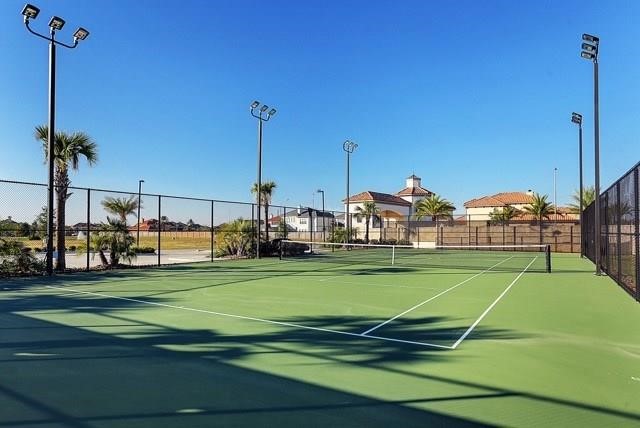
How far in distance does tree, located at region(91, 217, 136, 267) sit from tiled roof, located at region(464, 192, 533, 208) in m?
71.1

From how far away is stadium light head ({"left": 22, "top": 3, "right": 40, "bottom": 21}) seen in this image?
15234mm

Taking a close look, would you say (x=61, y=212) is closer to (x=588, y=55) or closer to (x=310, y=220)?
(x=588, y=55)

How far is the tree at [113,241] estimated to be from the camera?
1930 centimetres

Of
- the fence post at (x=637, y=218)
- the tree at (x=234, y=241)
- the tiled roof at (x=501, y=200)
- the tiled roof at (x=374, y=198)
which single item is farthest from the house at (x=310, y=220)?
the tiled roof at (x=501, y=200)

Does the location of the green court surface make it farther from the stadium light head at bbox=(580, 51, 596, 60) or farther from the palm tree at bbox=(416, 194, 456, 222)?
the palm tree at bbox=(416, 194, 456, 222)

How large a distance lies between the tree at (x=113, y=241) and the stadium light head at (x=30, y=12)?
7.61 meters

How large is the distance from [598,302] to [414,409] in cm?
829

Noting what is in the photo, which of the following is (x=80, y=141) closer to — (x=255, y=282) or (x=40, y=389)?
(x=255, y=282)

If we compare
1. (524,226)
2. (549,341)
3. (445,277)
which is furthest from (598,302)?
(524,226)

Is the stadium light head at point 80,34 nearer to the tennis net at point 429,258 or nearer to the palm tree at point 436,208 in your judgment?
the tennis net at point 429,258

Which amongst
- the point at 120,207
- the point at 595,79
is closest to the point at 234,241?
the point at 120,207

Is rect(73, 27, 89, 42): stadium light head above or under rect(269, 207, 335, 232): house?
above

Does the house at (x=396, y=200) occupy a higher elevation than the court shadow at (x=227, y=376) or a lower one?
higher

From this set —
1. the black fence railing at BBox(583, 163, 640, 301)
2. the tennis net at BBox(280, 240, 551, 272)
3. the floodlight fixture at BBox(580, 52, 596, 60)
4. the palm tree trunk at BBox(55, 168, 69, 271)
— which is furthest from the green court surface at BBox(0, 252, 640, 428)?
the tennis net at BBox(280, 240, 551, 272)
